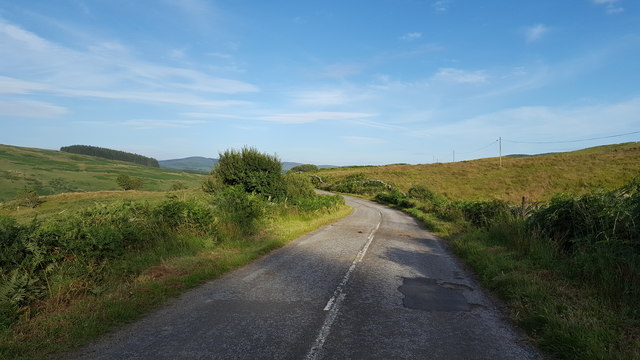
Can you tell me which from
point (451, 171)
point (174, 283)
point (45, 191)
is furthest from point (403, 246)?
point (45, 191)

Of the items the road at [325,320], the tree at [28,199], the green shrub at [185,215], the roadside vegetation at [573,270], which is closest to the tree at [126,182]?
the tree at [28,199]

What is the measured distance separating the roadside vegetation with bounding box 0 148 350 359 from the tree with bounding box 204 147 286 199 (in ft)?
24.3

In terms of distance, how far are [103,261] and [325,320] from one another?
5276mm

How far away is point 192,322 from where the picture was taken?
17.5ft

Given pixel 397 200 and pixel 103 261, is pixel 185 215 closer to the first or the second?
pixel 103 261

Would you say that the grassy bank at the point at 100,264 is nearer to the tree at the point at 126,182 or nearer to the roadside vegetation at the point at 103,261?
the roadside vegetation at the point at 103,261

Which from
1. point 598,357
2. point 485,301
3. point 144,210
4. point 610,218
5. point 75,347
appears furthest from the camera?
point 144,210

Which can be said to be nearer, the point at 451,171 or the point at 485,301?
the point at 485,301

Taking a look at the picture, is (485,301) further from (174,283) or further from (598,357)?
(174,283)

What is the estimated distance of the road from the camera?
4.45m

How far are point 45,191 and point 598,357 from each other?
9138 centimetres

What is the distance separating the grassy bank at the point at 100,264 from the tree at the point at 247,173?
9.14 m

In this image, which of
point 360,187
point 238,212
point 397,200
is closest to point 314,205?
point 238,212

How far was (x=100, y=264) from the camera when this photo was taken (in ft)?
23.5
